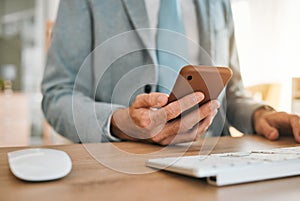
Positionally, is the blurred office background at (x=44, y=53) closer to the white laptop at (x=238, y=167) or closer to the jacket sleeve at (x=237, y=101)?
the jacket sleeve at (x=237, y=101)

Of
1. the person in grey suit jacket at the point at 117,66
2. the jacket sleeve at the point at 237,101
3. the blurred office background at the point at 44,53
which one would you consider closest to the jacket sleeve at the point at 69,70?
the person in grey suit jacket at the point at 117,66

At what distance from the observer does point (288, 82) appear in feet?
4.92

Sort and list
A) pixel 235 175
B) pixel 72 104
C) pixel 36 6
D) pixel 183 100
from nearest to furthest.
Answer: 1. pixel 235 175
2. pixel 183 100
3. pixel 72 104
4. pixel 36 6

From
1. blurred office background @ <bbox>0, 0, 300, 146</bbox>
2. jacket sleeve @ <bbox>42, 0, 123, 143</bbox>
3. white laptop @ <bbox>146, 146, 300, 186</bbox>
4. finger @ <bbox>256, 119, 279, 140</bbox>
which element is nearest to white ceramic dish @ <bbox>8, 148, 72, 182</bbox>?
white laptop @ <bbox>146, 146, 300, 186</bbox>

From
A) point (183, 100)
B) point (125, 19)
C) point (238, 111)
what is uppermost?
point (125, 19)

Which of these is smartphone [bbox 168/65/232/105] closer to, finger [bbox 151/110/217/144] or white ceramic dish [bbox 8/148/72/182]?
finger [bbox 151/110/217/144]

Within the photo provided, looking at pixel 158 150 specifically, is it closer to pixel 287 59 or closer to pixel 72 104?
pixel 72 104

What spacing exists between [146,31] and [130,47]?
63mm

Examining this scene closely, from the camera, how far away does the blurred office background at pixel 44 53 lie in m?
1.60


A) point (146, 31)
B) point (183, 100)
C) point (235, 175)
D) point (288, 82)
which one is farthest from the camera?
point (288, 82)

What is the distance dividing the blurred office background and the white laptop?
0.80m

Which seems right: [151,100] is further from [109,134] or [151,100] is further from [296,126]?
[296,126]

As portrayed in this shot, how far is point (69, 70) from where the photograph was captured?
1.01 metres

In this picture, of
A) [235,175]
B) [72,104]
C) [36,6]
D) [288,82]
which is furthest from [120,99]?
[36,6]
